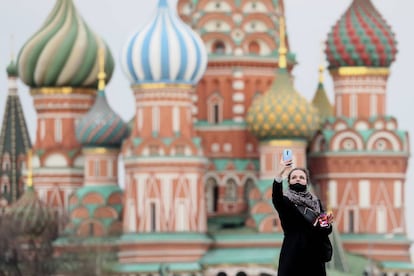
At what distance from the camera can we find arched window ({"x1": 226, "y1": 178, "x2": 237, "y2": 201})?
204 feet

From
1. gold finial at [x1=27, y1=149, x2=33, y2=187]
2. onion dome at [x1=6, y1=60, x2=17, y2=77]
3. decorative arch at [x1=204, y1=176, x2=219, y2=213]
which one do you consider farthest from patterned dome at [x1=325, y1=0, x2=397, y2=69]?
onion dome at [x1=6, y1=60, x2=17, y2=77]

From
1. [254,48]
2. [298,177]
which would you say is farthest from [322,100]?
[298,177]

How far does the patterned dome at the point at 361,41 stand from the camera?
204ft

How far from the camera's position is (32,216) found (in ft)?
209

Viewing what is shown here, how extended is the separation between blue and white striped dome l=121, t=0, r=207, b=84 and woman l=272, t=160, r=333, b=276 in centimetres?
4295

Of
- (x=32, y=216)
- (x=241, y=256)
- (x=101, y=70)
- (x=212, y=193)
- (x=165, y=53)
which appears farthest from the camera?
(x=32, y=216)

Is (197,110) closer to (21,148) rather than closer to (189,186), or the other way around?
(189,186)

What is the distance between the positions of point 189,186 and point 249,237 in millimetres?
2283

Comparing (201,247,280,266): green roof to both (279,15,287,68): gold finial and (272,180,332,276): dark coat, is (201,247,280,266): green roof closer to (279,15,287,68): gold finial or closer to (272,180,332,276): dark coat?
(279,15,287,68): gold finial

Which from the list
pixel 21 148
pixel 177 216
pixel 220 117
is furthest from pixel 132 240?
pixel 21 148

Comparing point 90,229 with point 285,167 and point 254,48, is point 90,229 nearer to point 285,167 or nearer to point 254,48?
point 254,48

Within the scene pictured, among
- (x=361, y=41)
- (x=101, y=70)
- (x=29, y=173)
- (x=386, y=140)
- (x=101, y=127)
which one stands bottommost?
(x=29, y=173)

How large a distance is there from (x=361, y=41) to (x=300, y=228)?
4690 centimetres

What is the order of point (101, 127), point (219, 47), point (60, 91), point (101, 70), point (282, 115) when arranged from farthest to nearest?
1. point (60, 91)
2. point (101, 70)
3. point (219, 47)
4. point (101, 127)
5. point (282, 115)
